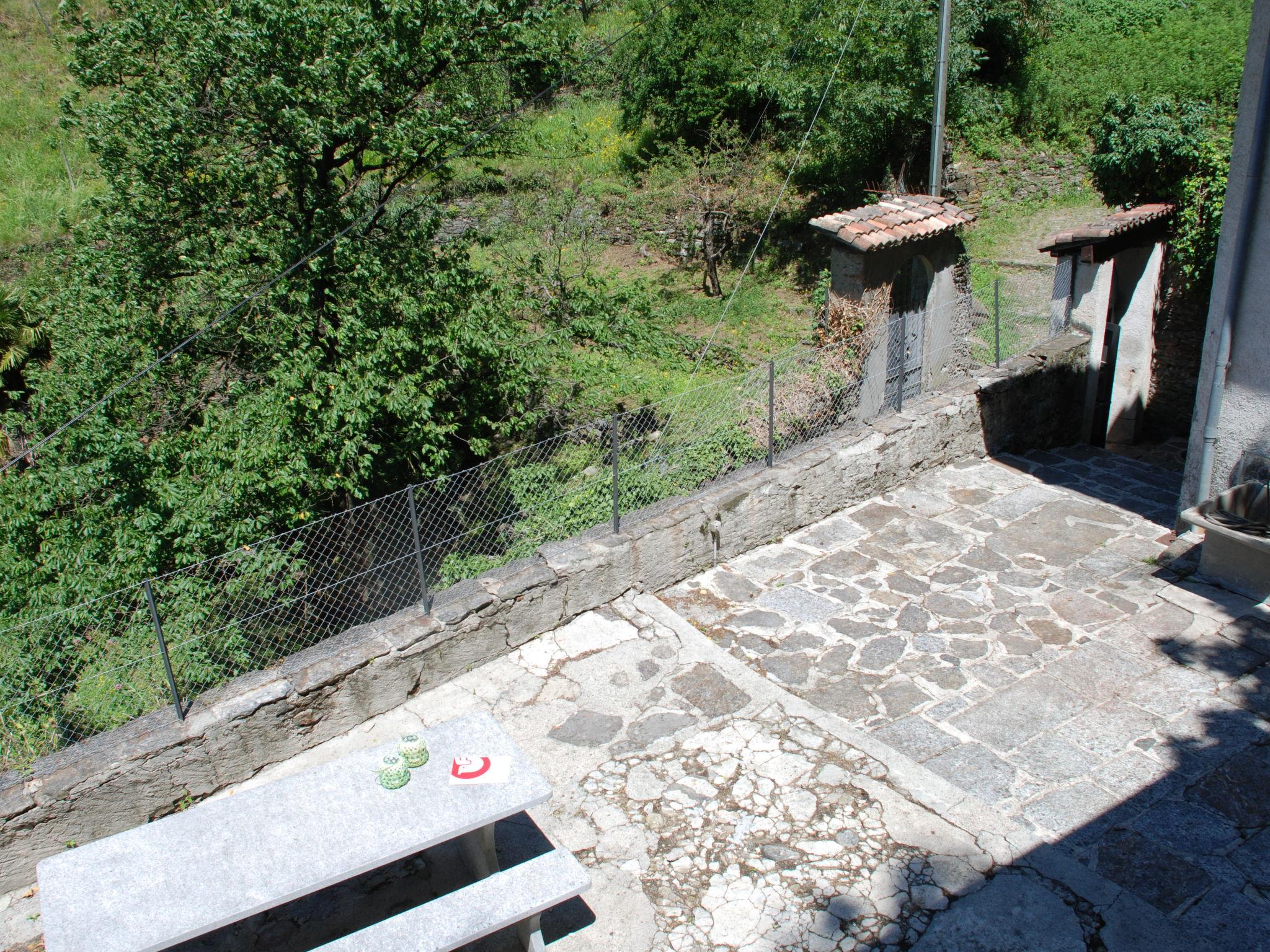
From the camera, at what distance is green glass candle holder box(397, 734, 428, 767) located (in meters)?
4.38

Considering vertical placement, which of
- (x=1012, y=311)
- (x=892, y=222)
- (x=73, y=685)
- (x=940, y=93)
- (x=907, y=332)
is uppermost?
(x=940, y=93)

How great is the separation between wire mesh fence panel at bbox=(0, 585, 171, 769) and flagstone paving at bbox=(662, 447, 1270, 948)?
351 cm

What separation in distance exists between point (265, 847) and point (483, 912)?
96 centimetres

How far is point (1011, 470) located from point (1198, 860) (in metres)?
4.98

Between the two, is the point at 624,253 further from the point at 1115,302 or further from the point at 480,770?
the point at 480,770

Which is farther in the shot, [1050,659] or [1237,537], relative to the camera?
[1237,537]

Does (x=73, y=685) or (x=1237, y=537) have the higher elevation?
(x=73, y=685)

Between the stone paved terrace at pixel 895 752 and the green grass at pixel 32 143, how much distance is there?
15.9m

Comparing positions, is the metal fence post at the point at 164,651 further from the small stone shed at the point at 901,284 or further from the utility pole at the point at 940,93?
the utility pole at the point at 940,93

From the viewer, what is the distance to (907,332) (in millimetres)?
9078

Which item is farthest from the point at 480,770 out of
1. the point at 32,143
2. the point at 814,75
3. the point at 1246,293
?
the point at 32,143

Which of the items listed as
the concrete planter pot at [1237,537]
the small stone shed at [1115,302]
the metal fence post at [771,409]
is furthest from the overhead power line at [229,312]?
the concrete planter pot at [1237,537]

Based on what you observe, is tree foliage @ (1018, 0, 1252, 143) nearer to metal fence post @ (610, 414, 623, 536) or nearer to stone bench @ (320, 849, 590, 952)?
metal fence post @ (610, 414, 623, 536)

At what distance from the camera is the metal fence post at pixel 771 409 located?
7.61 meters
